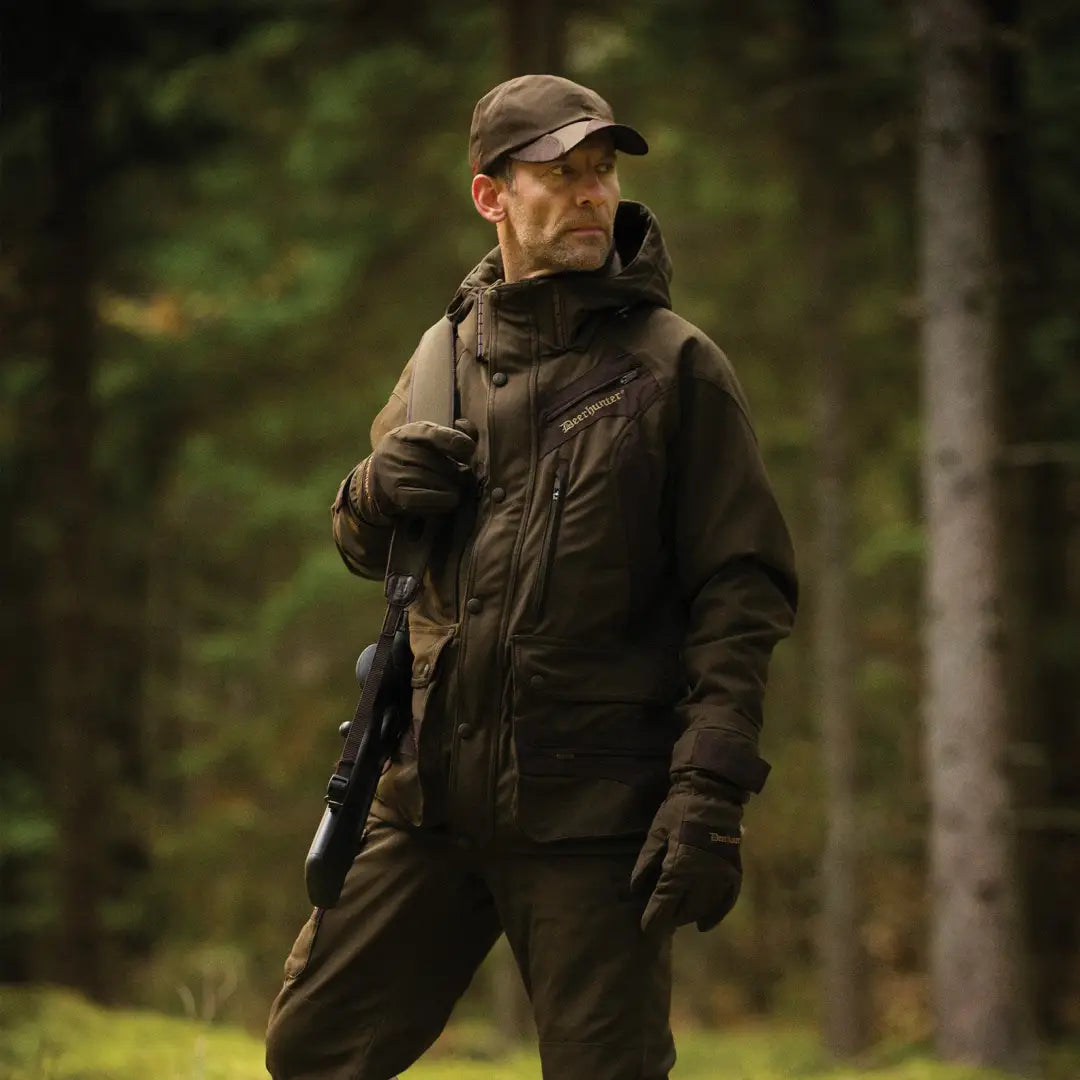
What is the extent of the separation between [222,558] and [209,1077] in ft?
39.8

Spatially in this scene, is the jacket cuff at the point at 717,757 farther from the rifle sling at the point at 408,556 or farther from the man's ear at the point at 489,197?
the man's ear at the point at 489,197

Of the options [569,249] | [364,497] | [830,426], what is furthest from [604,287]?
[830,426]

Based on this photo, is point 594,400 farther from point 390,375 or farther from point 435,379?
point 390,375

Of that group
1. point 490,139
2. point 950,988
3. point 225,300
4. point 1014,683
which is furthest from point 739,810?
point 225,300

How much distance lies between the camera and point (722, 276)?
38.9 ft

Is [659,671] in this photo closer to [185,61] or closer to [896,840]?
[896,840]

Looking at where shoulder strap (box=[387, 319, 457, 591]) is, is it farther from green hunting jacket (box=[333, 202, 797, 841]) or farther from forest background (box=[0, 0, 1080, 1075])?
forest background (box=[0, 0, 1080, 1075])

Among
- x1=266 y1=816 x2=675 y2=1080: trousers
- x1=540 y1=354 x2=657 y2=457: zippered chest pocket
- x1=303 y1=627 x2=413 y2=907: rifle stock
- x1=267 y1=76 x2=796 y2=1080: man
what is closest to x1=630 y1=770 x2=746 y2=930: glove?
x1=267 y1=76 x2=796 y2=1080: man

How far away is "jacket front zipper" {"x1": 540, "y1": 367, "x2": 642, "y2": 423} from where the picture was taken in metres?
3.33

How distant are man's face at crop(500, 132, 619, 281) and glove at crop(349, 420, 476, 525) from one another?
1.41 ft

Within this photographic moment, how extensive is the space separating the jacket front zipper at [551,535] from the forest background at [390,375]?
4556 mm

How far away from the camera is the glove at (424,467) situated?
3.29 meters

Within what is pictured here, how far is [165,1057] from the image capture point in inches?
248

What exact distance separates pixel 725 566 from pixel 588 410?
1.38 feet
